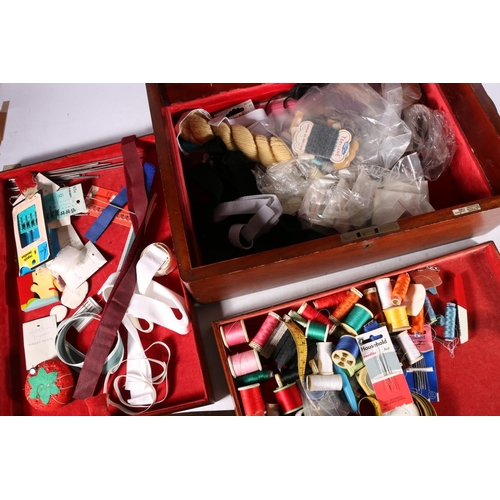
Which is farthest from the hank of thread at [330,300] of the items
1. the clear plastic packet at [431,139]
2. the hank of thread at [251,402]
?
the clear plastic packet at [431,139]

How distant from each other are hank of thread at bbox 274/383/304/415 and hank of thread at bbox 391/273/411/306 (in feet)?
1.48

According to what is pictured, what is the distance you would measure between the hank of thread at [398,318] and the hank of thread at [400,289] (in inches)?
0.9

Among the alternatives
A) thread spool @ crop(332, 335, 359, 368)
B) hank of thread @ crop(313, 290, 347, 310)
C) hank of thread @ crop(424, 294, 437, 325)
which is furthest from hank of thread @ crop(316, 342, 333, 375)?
hank of thread @ crop(424, 294, 437, 325)

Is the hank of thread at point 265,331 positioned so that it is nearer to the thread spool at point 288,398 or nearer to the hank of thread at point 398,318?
the thread spool at point 288,398

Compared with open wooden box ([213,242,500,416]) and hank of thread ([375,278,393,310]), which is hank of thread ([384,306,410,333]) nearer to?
hank of thread ([375,278,393,310])

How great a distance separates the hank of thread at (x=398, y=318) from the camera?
131cm

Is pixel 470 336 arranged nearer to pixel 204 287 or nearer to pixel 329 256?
pixel 329 256

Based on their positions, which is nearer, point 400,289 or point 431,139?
point 400,289

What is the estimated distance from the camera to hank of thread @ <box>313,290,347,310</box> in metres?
1.36

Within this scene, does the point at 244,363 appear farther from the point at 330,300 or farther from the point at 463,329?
the point at 463,329

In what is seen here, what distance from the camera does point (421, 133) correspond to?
148 centimetres

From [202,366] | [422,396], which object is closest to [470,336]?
[422,396]

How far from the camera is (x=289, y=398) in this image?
1.27 m

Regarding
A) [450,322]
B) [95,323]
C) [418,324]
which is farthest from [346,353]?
[95,323]
